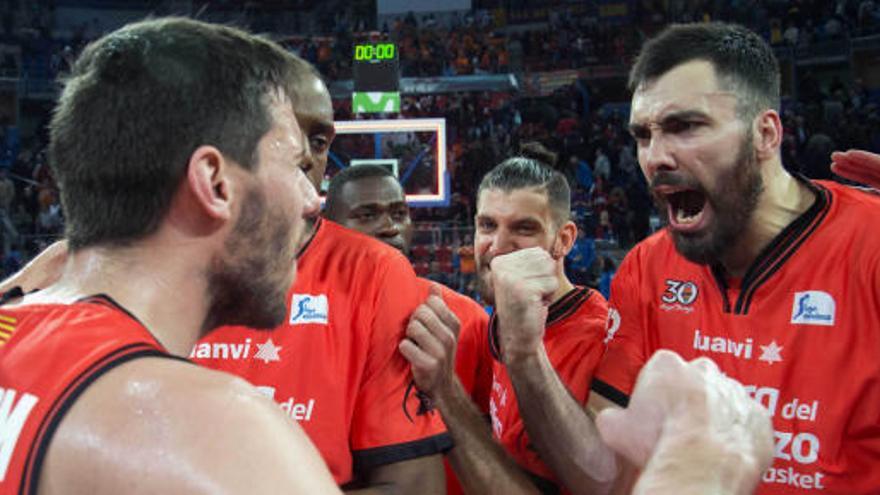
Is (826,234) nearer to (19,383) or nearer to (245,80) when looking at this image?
(245,80)

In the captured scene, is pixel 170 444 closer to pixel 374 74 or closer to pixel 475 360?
pixel 475 360

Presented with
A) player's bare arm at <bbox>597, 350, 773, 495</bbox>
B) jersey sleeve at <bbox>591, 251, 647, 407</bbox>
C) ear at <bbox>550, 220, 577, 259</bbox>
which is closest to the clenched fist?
jersey sleeve at <bbox>591, 251, 647, 407</bbox>

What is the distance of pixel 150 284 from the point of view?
1306mm

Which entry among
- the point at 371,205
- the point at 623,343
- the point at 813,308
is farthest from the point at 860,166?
the point at 371,205

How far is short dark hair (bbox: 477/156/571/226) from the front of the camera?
10.2 feet

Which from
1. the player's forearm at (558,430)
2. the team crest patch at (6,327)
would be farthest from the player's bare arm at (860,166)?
the team crest patch at (6,327)

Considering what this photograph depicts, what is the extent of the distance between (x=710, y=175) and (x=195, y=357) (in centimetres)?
154

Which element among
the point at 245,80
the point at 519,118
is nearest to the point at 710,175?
the point at 245,80

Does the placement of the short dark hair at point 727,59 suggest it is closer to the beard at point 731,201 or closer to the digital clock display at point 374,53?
the beard at point 731,201

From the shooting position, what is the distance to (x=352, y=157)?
11.8 m

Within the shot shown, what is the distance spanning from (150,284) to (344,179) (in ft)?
8.98

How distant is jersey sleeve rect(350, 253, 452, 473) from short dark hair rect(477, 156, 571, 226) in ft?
3.21

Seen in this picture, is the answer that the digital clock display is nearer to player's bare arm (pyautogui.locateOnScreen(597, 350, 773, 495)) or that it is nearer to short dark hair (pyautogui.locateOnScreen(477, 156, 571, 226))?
short dark hair (pyautogui.locateOnScreen(477, 156, 571, 226))

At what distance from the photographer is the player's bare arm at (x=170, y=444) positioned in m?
0.99
